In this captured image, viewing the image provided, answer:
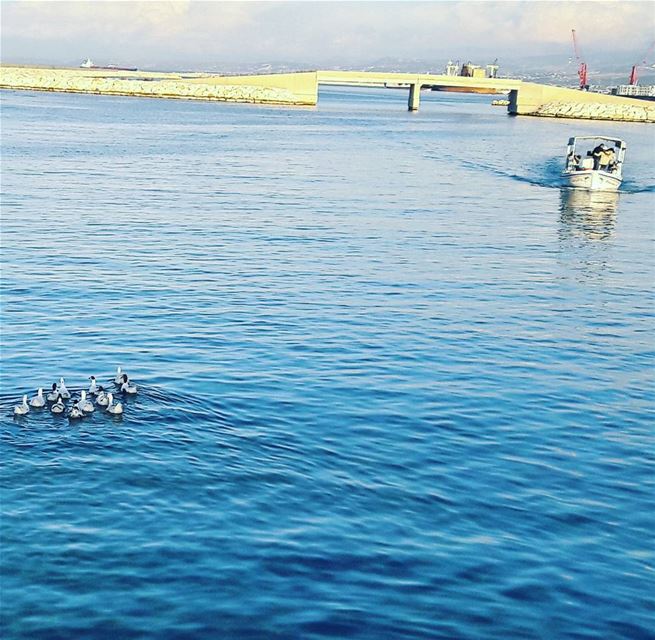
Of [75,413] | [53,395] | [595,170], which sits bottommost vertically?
[75,413]

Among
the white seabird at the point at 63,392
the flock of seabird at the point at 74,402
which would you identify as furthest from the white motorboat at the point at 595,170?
the white seabird at the point at 63,392

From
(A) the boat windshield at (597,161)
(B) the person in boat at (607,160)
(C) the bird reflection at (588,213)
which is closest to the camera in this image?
(C) the bird reflection at (588,213)

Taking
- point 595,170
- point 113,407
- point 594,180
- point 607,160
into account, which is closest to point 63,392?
point 113,407

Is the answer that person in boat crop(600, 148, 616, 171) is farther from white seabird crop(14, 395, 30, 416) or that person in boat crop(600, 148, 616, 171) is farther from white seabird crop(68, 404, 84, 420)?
white seabird crop(14, 395, 30, 416)

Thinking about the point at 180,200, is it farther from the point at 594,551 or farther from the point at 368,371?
the point at 594,551

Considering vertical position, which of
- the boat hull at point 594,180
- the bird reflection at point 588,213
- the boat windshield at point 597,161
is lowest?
the bird reflection at point 588,213

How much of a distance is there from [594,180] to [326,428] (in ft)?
216

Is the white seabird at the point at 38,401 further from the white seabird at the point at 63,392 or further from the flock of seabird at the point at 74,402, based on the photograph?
the white seabird at the point at 63,392

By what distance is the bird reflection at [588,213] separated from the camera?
6712cm

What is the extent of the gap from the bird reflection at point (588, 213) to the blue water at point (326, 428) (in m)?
1.07

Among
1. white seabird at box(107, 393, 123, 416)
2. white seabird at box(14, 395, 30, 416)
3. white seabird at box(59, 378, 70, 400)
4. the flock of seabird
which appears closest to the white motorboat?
the flock of seabird

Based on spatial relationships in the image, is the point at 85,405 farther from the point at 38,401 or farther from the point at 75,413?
the point at 38,401

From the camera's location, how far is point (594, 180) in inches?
3467

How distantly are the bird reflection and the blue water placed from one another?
107cm
